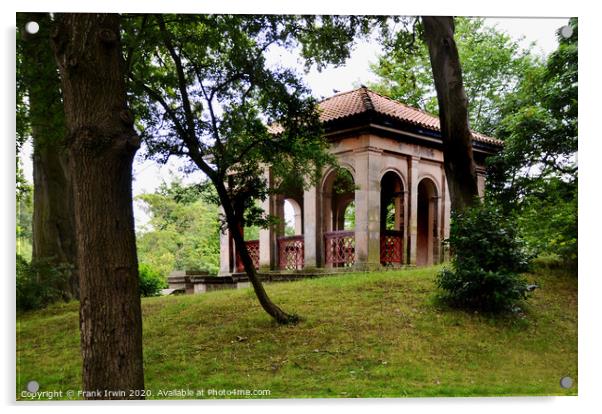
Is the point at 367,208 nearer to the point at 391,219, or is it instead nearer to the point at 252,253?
the point at 391,219

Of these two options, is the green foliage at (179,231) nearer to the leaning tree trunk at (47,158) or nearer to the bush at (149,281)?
the bush at (149,281)

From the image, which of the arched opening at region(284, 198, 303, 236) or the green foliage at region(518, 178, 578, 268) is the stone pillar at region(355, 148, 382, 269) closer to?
the arched opening at region(284, 198, 303, 236)

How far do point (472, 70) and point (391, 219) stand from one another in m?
1.81

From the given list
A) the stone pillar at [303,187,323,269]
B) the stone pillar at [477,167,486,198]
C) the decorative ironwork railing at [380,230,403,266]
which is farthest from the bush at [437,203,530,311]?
the stone pillar at [303,187,323,269]

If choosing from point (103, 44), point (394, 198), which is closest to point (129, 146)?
point (103, 44)

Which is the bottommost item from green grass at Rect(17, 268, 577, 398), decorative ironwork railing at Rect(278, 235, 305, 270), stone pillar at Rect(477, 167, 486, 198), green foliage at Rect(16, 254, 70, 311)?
green grass at Rect(17, 268, 577, 398)

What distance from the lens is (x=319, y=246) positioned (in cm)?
600

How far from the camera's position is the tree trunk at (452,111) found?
17.6 feet

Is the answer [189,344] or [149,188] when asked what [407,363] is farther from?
[149,188]

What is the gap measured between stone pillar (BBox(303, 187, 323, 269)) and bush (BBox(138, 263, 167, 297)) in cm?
162

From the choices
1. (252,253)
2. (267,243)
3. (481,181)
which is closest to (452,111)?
(481,181)

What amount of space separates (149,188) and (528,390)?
12.8 feet

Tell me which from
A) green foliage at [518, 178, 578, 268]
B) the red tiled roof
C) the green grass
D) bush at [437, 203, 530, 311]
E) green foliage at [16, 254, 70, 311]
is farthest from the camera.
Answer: the red tiled roof

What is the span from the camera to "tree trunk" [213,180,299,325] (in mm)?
5098
